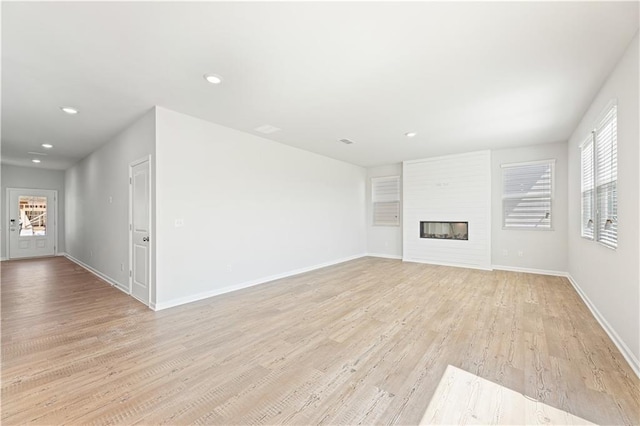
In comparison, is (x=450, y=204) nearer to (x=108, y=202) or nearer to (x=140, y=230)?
(x=140, y=230)

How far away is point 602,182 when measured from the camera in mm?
3186

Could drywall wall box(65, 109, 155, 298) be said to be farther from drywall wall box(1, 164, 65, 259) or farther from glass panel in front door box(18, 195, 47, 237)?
glass panel in front door box(18, 195, 47, 237)

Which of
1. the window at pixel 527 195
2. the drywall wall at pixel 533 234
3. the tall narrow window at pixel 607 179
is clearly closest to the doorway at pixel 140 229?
the tall narrow window at pixel 607 179

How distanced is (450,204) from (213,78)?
19.2 ft

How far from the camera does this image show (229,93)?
3289 millimetres

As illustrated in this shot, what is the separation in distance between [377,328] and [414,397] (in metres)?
1.16

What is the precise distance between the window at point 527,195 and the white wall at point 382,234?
2.52 metres

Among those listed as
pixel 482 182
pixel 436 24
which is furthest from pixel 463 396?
pixel 482 182

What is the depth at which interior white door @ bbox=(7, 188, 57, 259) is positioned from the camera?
7.92 m

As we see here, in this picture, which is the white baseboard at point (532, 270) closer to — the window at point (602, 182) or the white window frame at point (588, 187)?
the white window frame at point (588, 187)

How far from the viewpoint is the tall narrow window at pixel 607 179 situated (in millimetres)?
2752

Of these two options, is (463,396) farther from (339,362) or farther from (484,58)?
(484,58)

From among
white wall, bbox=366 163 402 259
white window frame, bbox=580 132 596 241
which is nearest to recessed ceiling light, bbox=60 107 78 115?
white wall, bbox=366 163 402 259

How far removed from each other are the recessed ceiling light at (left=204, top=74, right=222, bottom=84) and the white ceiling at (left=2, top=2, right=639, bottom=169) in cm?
8
